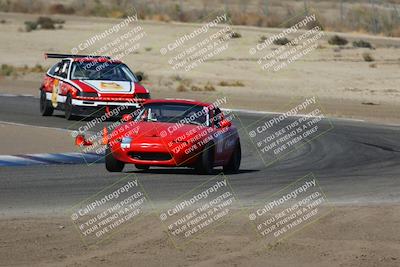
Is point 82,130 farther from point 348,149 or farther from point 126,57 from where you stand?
point 126,57

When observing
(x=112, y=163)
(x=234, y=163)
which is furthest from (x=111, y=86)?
(x=112, y=163)

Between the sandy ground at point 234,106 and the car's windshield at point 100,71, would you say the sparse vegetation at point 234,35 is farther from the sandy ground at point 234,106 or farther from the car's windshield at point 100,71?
the car's windshield at point 100,71

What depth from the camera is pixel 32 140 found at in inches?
853

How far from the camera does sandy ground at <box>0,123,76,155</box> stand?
66.2 feet

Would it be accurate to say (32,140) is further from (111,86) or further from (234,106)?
(234,106)

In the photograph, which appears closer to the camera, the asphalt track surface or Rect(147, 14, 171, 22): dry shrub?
the asphalt track surface

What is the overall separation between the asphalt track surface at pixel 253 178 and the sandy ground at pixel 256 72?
9.93 m

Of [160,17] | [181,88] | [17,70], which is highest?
[181,88]

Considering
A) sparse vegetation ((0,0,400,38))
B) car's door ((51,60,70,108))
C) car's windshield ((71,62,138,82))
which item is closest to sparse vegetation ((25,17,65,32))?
sparse vegetation ((0,0,400,38))

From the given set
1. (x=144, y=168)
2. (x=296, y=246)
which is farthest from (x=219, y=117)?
(x=296, y=246)

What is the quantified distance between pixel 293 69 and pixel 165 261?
34.8m

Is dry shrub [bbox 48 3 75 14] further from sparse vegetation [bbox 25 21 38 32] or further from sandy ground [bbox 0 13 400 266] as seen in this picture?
sparse vegetation [bbox 25 21 38 32]

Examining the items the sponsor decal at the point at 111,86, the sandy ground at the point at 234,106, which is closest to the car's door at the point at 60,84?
the sponsor decal at the point at 111,86

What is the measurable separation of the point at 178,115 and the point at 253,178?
1.55 meters
